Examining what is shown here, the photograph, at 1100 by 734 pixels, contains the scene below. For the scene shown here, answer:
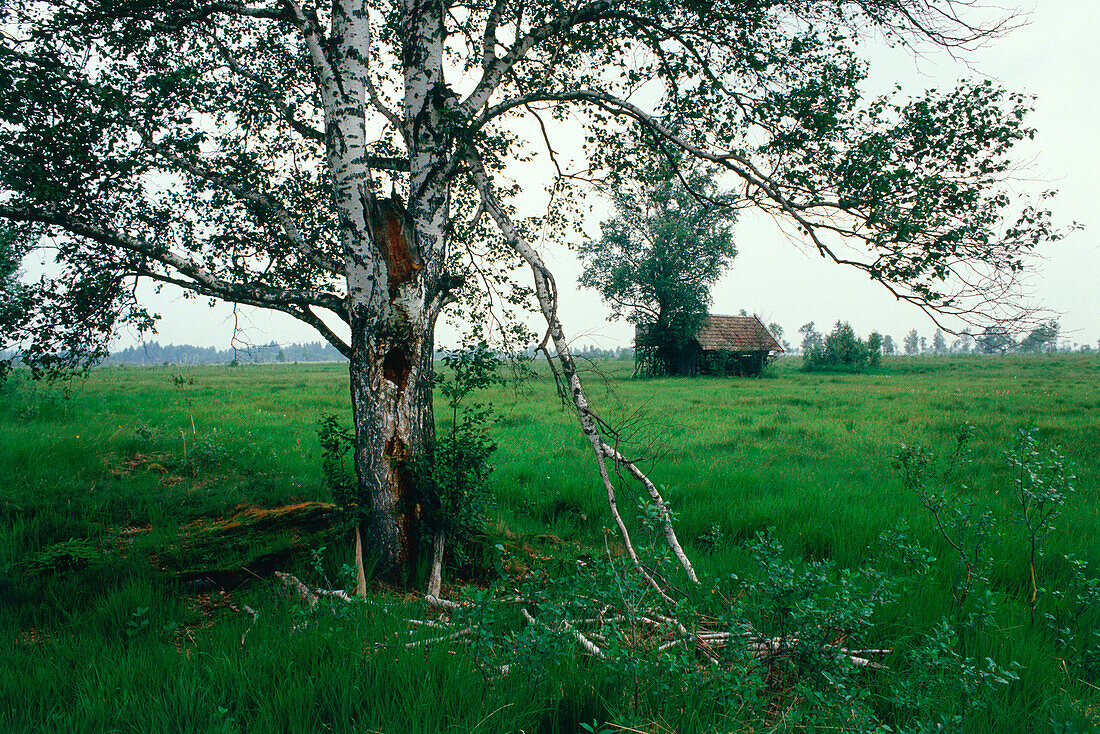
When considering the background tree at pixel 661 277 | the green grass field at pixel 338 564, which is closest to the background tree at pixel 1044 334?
the green grass field at pixel 338 564

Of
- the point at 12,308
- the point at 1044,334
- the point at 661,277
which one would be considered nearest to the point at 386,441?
the point at 12,308

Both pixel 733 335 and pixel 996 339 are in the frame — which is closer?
pixel 996 339

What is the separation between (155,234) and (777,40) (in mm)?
7136

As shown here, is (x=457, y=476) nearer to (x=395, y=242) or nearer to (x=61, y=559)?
→ (x=395, y=242)

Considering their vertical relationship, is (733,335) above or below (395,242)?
above

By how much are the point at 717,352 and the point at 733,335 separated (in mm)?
3136

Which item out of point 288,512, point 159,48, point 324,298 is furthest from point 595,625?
point 159,48

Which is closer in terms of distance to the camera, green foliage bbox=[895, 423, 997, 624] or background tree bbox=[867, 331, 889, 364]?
green foliage bbox=[895, 423, 997, 624]

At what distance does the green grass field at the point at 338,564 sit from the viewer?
2.93 m

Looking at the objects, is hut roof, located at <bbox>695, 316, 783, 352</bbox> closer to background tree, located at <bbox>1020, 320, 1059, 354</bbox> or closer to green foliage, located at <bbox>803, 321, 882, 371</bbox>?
green foliage, located at <bbox>803, 321, 882, 371</bbox>

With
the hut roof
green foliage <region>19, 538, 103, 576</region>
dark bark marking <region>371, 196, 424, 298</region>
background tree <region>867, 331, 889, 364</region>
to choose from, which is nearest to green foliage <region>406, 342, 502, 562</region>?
dark bark marking <region>371, 196, 424, 298</region>

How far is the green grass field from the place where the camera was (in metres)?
2.93

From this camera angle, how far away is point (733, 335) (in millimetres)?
46688

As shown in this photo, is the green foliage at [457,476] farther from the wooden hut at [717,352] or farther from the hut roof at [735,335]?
the hut roof at [735,335]
